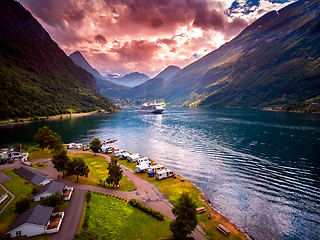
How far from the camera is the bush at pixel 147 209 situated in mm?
34825

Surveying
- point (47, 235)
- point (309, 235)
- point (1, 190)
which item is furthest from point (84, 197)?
point (309, 235)

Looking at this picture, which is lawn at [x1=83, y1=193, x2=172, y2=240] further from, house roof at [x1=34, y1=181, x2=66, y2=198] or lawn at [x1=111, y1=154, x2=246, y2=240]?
house roof at [x1=34, y1=181, x2=66, y2=198]

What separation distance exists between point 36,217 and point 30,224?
1.48 m

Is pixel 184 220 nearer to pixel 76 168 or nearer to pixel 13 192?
pixel 76 168

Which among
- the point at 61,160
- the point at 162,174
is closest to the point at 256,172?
the point at 162,174

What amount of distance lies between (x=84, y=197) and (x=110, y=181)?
745cm

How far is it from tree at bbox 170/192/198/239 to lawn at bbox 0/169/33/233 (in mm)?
29178

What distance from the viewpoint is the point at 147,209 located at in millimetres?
36906

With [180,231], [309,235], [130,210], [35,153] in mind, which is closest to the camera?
[180,231]

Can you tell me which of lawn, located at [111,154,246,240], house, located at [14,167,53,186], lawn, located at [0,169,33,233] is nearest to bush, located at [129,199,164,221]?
lawn, located at [111,154,246,240]

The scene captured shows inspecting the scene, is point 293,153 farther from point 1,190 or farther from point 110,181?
point 1,190

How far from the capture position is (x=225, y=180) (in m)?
A: 56.8

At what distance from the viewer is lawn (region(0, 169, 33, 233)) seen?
30391 mm

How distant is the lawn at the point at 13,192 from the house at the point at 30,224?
2.57 meters
